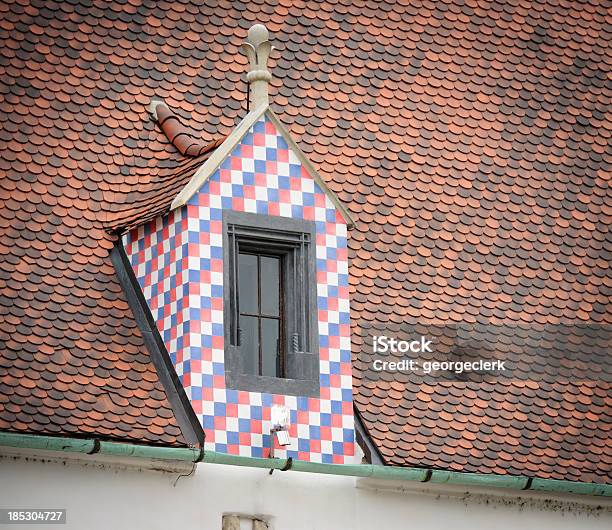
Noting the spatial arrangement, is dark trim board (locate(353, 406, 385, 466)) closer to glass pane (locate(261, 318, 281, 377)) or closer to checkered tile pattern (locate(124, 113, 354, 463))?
checkered tile pattern (locate(124, 113, 354, 463))

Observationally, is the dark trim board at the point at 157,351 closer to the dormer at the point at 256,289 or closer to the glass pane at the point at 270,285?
the dormer at the point at 256,289

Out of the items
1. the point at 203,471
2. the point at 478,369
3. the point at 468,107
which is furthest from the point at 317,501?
the point at 468,107

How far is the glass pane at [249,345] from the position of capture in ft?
55.5

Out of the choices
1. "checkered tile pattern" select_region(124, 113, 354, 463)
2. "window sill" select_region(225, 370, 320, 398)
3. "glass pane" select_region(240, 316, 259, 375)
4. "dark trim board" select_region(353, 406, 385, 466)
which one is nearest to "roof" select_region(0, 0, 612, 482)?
"dark trim board" select_region(353, 406, 385, 466)

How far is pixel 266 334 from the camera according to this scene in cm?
1728

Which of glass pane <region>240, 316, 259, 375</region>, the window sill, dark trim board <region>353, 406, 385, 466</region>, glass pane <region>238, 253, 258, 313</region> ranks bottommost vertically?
dark trim board <region>353, 406, 385, 466</region>

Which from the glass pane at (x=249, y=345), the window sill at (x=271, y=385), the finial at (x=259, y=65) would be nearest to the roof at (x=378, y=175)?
the window sill at (x=271, y=385)

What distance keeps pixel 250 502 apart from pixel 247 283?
6.54 feet

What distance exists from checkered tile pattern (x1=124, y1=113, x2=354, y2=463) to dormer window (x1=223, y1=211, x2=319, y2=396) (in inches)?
3.6

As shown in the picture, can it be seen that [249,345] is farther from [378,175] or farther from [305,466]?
[378,175]

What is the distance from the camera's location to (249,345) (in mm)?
17078

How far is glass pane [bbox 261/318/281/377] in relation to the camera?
17.1 m

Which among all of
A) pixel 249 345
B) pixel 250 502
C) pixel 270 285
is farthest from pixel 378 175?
pixel 250 502

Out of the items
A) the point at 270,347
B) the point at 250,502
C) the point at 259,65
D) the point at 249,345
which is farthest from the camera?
the point at 259,65
